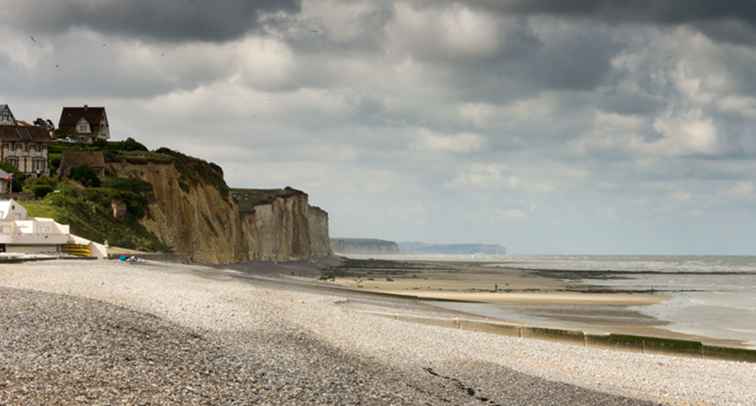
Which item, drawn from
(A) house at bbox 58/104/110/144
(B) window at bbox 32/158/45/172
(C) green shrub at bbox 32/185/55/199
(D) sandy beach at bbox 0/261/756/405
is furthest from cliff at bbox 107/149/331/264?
(D) sandy beach at bbox 0/261/756/405

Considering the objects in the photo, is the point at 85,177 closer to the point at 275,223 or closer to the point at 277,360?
the point at 275,223

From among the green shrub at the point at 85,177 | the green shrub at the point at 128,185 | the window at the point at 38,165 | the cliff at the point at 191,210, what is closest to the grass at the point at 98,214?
the green shrub at the point at 128,185

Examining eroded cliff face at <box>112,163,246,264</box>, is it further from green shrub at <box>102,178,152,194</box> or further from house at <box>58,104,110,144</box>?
house at <box>58,104,110,144</box>

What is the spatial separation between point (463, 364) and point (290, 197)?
145m

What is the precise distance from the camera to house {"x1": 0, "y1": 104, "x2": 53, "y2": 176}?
9494 centimetres

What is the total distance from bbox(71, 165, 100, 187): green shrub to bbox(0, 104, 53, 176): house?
8.17m

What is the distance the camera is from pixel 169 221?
89.0 meters

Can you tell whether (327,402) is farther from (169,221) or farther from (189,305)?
(169,221)

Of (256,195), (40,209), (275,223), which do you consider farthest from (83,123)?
(40,209)

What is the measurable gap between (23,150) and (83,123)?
32.1m

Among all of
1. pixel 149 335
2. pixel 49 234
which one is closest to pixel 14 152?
pixel 49 234

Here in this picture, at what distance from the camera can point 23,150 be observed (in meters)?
95.3

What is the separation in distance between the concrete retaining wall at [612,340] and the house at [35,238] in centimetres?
2812

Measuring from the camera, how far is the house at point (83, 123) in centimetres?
12600
